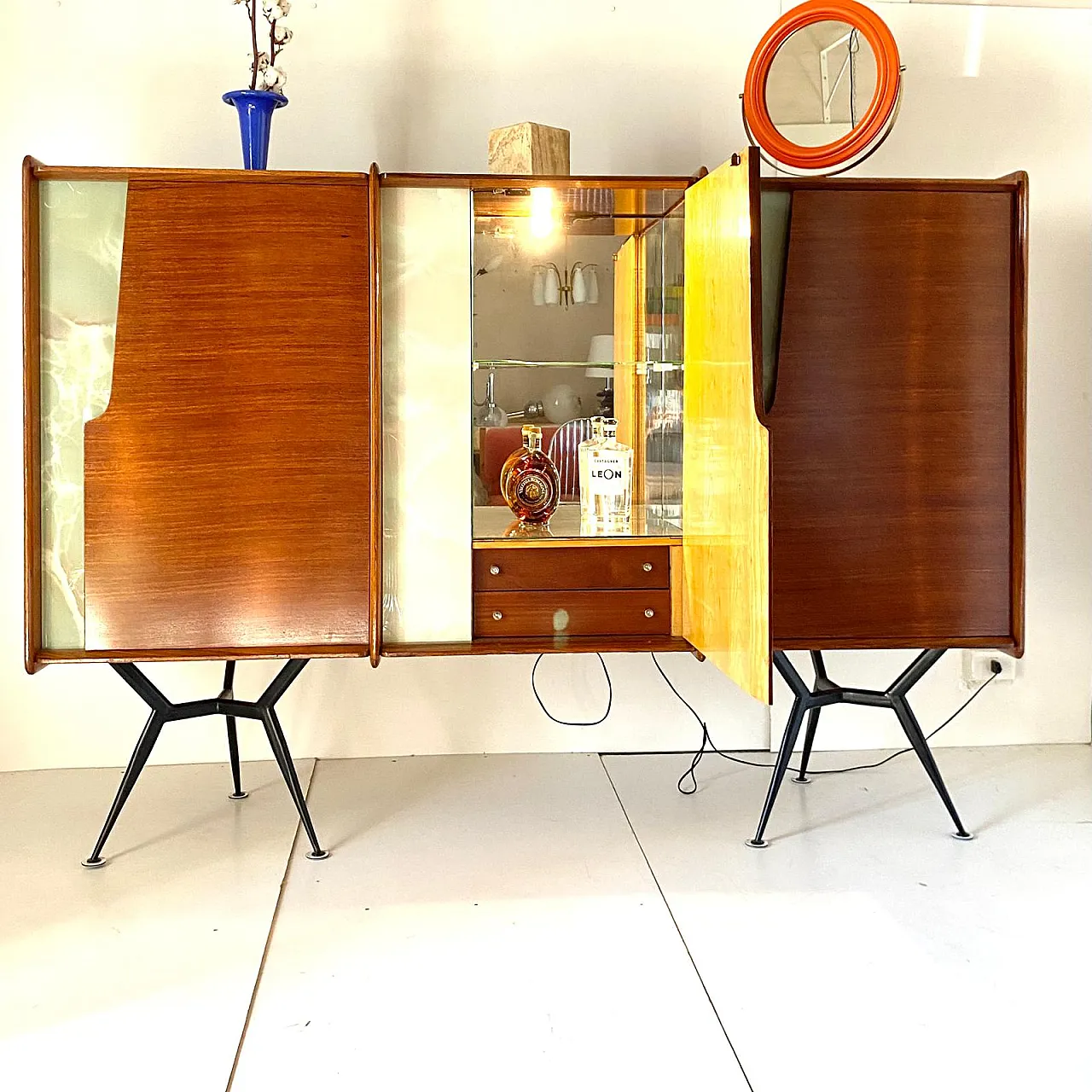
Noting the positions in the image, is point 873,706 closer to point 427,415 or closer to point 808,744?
point 808,744

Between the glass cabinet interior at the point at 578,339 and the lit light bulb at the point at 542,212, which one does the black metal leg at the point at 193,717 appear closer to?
the glass cabinet interior at the point at 578,339

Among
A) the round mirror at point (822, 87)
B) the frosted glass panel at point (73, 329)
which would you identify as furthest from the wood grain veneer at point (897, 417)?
the frosted glass panel at point (73, 329)

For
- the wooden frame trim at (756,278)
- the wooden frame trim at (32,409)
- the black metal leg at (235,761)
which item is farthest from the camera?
the black metal leg at (235,761)

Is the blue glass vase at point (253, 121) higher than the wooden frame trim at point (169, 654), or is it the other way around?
the blue glass vase at point (253, 121)

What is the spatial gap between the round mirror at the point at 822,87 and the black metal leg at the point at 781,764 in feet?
4.27

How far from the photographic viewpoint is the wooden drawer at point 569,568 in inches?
105

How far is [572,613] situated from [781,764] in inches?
23.3

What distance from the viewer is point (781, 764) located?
267 centimetres

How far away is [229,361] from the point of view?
247 cm

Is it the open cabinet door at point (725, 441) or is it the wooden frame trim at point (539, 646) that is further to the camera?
the wooden frame trim at point (539, 646)

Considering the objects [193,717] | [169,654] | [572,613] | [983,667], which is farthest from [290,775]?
[983,667]

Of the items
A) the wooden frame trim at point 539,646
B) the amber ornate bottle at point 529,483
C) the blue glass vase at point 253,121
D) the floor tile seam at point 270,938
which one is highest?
the blue glass vase at point 253,121

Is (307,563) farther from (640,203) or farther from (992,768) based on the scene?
(992,768)

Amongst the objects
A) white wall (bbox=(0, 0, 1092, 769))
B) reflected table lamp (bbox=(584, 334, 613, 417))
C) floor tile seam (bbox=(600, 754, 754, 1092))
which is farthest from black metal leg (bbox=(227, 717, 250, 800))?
reflected table lamp (bbox=(584, 334, 613, 417))
